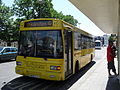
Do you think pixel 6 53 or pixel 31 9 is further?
pixel 31 9

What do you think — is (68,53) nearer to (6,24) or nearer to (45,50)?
(45,50)

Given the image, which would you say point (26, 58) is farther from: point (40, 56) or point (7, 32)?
point (7, 32)

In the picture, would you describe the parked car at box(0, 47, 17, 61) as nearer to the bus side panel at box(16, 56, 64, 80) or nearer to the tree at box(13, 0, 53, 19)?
the bus side panel at box(16, 56, 64, 80)

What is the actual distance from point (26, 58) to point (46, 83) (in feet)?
5.12

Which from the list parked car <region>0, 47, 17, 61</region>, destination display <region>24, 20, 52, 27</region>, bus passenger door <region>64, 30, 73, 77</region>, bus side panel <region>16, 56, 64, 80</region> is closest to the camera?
bus side panel <region>16, 56, 64, 80</region>

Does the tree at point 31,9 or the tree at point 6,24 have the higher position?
the tree at point 31,9

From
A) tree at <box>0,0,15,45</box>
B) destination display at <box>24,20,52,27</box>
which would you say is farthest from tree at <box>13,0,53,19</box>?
destination display at <box>24,20,52,27</box>

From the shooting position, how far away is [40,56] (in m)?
6.93

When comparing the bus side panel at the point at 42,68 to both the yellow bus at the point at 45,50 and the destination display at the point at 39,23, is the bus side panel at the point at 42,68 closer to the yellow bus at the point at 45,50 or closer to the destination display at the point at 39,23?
the yellow bus at the point at 45,50

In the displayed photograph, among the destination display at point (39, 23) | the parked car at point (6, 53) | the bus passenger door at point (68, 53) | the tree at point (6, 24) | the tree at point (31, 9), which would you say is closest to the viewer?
the destination display at point (39, 23)

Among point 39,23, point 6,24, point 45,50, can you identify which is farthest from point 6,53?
point 6,24

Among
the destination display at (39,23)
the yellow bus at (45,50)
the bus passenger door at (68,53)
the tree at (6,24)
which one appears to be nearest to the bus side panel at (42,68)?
the yellow bus at (45,50)

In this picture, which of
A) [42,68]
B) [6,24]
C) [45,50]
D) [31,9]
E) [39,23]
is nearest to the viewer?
[42,68]

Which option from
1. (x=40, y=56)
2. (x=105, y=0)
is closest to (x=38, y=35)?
(x=40, y=56)
